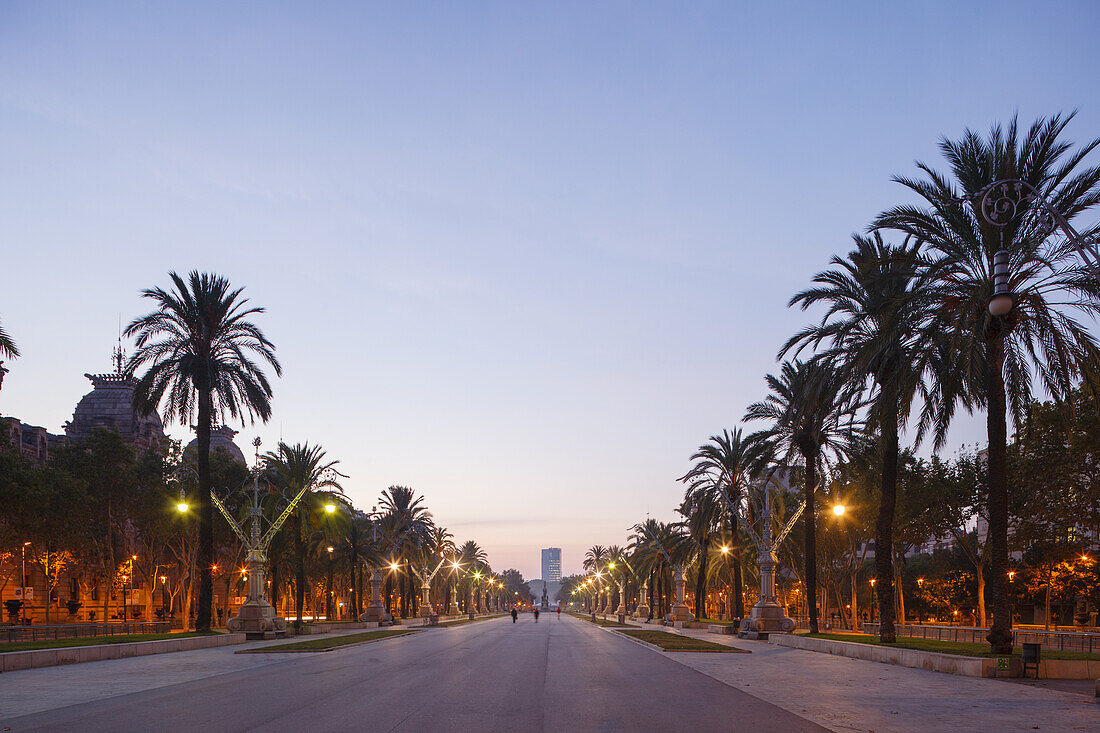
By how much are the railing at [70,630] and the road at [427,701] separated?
12.4 meters

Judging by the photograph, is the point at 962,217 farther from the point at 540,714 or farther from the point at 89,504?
the point at 89,504

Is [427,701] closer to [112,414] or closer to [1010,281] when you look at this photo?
[1010,281]

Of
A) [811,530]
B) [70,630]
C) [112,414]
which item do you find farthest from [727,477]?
[112,414]

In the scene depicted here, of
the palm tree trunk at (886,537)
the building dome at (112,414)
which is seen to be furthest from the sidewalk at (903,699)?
the building dome at (112,414)

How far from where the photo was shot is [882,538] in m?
34.7

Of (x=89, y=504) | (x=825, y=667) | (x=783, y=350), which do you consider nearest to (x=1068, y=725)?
(x=825, y=667)

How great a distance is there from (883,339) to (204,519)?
31.0 meters

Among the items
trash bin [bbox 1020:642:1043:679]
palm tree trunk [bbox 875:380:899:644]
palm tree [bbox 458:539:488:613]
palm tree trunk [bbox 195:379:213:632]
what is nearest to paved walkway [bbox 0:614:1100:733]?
trash bin [bbox 1020:642:1043:679]

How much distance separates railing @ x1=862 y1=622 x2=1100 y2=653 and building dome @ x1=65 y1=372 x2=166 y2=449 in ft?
255

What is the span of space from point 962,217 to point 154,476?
176 ft

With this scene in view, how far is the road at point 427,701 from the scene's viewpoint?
44.4 ft

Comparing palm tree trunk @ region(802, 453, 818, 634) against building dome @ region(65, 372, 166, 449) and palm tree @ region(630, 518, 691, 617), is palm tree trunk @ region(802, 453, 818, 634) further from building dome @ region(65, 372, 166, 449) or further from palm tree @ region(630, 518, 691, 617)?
building dome @ region(65, 372, 166, 449)

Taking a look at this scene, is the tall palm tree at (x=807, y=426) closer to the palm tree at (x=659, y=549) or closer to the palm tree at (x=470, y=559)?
the palm tree at (x=659, y=549)

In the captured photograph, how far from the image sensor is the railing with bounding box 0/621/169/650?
121 ft
